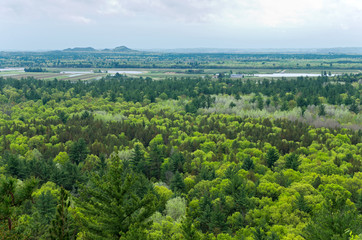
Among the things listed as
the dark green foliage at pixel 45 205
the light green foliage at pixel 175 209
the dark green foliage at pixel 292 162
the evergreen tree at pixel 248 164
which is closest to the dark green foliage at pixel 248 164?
the evergreen tree at pixel 248 164

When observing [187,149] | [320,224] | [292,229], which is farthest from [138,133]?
[320,224]

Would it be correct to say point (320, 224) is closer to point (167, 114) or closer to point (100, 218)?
point (100, 218)

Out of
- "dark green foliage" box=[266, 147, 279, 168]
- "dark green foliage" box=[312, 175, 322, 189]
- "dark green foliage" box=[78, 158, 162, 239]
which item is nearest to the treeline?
"dark green foliage" box=[266, 147, 279, 168]

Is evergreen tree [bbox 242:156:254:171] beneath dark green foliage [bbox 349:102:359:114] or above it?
beneath

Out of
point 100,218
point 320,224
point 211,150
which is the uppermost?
point 100,218

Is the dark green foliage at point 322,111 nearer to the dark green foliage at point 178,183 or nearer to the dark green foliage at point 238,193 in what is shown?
the dark green foliage at point 238,193

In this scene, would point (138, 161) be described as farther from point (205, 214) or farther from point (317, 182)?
point (317, 182)

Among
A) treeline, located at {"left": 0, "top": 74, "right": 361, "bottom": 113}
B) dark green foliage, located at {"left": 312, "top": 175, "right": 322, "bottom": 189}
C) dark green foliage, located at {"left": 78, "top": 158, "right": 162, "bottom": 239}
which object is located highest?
dark green foliage, located at {"left": 78, "top": 158, "right": 162, "bottom": 239}

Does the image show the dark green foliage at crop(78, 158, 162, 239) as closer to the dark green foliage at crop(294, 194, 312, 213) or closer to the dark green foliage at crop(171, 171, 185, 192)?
the dark green foliage at crop(294, 194, 312, 213)
